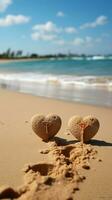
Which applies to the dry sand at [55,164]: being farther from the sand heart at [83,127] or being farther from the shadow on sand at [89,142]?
the sand heart at [83,127]

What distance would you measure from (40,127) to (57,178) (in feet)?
4.80

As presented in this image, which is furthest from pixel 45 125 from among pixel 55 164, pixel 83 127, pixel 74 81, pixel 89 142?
pixel 74 81

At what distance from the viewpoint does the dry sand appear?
9.27ft

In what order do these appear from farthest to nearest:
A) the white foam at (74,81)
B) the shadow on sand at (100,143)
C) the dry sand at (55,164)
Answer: the white foam at (74,81) → the shadow on sand at (100,143) → the dry sand at (55,164)

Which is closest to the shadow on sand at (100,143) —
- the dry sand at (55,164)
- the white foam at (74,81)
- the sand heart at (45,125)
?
the dry sand at (55,164)

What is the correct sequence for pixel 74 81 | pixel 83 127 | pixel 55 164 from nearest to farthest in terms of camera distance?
pixel 55 164 < pixel 83 127 < pixel 74 81

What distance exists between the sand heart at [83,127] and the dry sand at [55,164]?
12 cm

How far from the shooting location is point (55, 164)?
3.36 m

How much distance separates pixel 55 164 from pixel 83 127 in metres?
1.10

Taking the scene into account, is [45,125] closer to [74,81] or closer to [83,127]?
[83,127]

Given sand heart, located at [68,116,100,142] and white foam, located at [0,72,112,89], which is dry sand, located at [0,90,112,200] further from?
white foam, located at [0,72,112,89]

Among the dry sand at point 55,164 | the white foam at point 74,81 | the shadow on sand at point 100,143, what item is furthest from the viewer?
the white foam at point 74,81

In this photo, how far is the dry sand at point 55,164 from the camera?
2.82m

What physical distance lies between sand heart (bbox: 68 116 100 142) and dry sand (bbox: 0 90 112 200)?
0.38 feet
